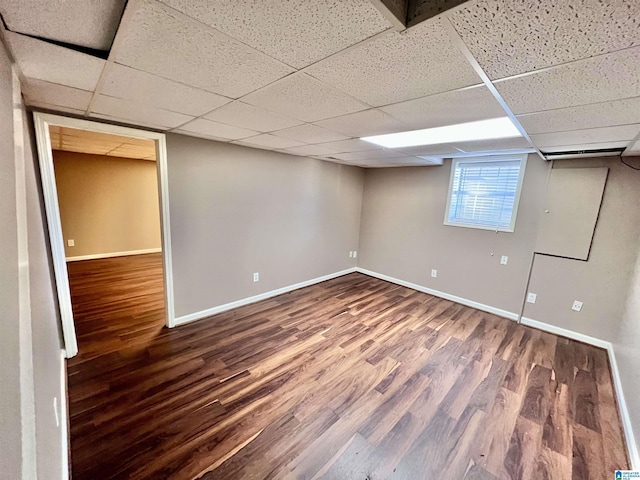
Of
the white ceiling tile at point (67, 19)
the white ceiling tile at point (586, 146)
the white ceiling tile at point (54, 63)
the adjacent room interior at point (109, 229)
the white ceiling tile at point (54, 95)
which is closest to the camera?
the white ceiling tile at point (67, 19)

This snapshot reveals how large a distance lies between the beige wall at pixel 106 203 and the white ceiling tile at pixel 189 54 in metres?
5.42

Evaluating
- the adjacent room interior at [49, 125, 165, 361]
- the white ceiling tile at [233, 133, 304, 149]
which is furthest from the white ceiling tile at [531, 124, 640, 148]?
the adjacent room interior at [49, 125, 165, 361]

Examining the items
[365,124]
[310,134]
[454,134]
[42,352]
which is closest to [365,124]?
[365,124]

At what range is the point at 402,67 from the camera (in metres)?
1.15

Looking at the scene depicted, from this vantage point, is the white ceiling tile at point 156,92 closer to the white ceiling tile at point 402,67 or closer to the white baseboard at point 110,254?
the white ceiling tile at point 402,67

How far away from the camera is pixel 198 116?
6.71 feet

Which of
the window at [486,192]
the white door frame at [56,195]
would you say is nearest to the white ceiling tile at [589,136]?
the window at [486,192]

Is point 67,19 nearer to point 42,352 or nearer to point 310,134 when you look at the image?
point 42,352

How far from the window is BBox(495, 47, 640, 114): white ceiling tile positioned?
2.36 metres

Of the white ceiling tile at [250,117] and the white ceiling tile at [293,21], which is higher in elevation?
the white ceiling tile at [250,117]

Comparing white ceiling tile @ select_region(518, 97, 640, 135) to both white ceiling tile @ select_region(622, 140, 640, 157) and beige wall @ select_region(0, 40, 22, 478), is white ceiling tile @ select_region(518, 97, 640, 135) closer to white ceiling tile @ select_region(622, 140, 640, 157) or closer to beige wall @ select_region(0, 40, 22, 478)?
white ceiling tile @ select_region(622, 140, 640, 157)

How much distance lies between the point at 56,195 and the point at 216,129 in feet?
4.67

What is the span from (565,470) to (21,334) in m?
2.79

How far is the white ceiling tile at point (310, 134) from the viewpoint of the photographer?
2285 millimetres
